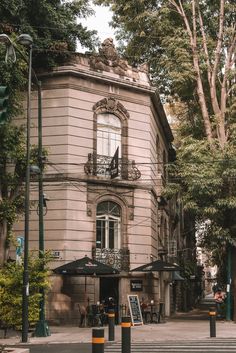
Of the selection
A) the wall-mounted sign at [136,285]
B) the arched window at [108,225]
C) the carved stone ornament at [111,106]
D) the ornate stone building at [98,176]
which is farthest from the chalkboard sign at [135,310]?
the carved stone ornament at [111,106]

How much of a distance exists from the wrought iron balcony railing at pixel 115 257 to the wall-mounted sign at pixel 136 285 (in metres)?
0.74

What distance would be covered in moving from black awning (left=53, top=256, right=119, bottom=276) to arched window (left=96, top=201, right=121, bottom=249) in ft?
8.55

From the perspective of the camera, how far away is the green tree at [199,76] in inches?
979

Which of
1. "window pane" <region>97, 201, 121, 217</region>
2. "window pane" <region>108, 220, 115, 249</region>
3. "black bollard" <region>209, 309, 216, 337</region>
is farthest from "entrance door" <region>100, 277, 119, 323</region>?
"black bollard" <region>209, 309, 216, 337</region>

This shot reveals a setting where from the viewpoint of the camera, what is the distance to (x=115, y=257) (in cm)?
2550

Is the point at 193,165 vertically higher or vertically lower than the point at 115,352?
higher

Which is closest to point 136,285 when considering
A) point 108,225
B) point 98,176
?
point 108,225

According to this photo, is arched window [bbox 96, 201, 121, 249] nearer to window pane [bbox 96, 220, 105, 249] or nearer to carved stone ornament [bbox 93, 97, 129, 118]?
window pane [bbox 96, 220, 105, 249]

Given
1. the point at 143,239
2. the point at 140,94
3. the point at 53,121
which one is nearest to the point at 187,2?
the point at 140,94

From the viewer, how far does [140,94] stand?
91.4ft

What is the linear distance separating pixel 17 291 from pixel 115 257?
23.9 feet

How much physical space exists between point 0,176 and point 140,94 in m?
9.93

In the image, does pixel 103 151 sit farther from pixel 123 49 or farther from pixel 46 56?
pixel 123 49

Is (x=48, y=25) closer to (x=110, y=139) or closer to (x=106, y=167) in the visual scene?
(x=110, y=139)
